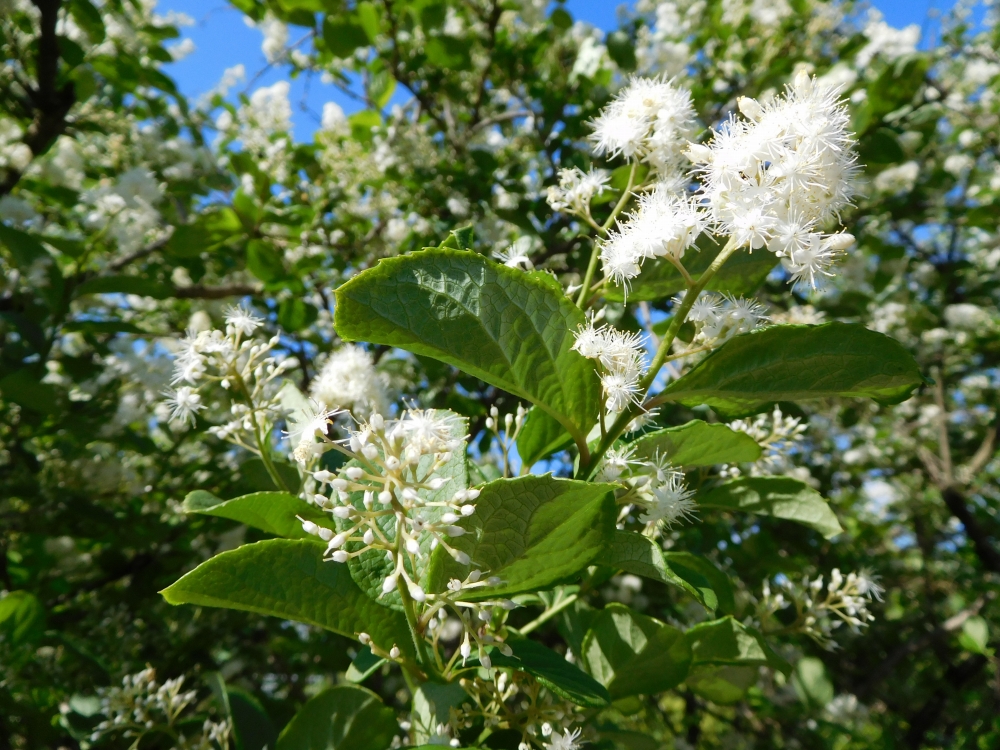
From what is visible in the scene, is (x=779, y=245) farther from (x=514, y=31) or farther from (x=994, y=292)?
(x=994, y=292)

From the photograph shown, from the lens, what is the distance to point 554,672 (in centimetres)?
93

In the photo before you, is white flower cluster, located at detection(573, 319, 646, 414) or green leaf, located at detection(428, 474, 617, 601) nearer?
green leaf, located at detection(428, 474, 617, 601)

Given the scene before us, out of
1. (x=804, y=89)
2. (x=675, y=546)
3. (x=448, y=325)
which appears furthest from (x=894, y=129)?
(x=448, y=325)

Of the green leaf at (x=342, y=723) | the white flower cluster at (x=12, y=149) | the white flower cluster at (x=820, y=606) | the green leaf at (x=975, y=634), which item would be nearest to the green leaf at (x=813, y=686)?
the green leaf at (x=975, y=634)

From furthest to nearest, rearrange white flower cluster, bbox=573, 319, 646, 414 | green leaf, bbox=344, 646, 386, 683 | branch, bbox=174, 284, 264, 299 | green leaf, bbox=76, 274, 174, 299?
branch, bbox=174, 284, 264, 299
green leaf, bbox=76, 274, 174, 299
green leaf, bbox=344, 646, 386, 683
white flower cluster, bbox=573, 319, 646, 414

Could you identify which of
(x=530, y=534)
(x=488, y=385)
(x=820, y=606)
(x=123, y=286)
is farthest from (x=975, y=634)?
(x=123, y=286)

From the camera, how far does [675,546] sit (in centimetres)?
267

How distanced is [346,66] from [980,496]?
5.92 meters

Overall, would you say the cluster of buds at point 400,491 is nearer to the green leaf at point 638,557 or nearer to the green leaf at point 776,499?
the green leaf at point 638,557

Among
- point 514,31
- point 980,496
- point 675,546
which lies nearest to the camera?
point 675,546

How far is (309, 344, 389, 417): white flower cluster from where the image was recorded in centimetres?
154

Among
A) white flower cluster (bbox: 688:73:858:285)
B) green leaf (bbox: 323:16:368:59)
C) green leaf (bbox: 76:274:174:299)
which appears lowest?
white flower cluster (bbox: 688:73:858:285)

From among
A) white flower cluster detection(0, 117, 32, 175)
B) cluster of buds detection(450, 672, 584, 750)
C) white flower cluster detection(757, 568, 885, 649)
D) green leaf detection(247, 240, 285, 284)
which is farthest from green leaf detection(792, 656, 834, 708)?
white flower cluster detection(0, 117, 32, 175)

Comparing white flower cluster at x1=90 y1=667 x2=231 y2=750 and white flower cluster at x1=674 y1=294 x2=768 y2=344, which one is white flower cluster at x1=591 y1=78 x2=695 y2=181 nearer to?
white flower cluster at x1=674 y1=294 x2=768 y2=344
